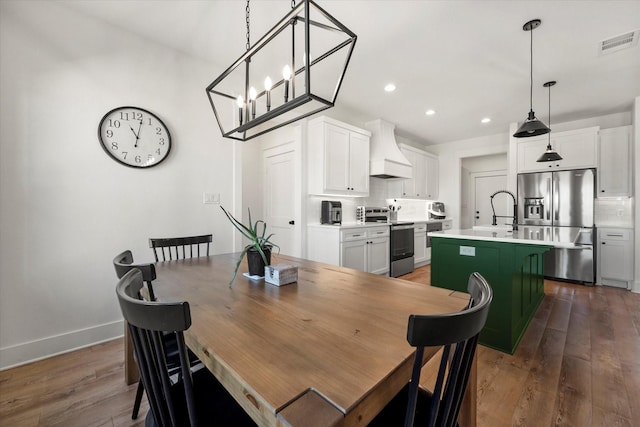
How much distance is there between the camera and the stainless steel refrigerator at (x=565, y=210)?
4008 millimetres

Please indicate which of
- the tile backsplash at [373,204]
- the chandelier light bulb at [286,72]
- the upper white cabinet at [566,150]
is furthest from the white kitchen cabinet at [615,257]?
the chandelier light bulb at [286,72]

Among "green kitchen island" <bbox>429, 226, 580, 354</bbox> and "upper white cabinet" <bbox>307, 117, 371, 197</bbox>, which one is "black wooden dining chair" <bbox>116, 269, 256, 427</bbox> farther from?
"upper white cabinet" <bbox>307, 117, 371, 197</bbox>

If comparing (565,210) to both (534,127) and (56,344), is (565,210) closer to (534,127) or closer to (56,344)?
(534,127)

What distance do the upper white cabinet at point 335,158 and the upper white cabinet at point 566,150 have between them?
2.83 meters

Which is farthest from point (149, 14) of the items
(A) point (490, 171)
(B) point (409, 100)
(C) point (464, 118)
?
(A) point (490, 171)

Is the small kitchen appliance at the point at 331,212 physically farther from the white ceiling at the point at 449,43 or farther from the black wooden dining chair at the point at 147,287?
the black wooden dining chair at the point at 147,287

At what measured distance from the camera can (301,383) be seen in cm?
58

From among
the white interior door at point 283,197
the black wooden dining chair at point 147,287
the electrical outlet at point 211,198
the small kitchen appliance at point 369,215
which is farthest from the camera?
the small kitchen appliance at point 369,215

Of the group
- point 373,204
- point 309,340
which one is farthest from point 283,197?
point 309,340

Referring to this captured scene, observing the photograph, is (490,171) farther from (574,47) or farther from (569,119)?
(574,47)

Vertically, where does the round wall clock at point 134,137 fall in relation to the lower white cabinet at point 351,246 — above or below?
above

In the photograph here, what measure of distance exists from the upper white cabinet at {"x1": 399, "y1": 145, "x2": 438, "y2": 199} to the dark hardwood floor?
10.9ft

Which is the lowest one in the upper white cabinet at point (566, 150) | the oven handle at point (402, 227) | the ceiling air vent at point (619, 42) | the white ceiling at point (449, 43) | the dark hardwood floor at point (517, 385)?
the dark hardwood floor at point (517, 385)

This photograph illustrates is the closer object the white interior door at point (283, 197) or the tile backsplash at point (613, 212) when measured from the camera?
the white interior door at point (283, 197)
